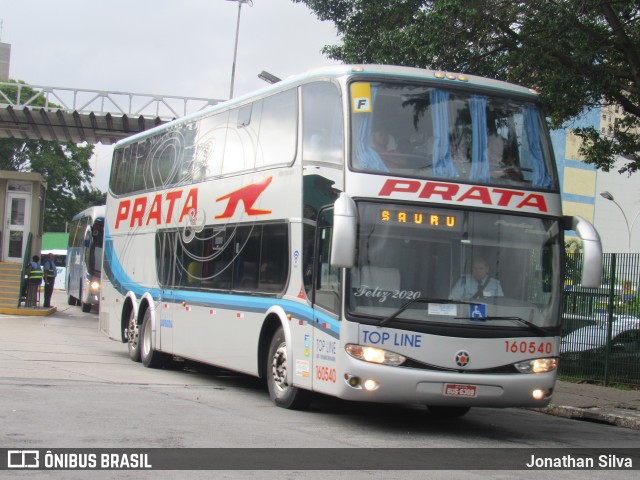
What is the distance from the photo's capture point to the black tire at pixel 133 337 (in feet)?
57.1

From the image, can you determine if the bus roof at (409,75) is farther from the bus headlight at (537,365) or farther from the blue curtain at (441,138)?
the bus headlight at (537,365)

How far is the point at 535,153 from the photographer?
36.0 feet

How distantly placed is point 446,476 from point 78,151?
6643cm

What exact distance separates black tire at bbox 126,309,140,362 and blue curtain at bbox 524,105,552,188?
9099 mm

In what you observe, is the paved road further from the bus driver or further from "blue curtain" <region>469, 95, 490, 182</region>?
"blue curtain" <region>469, 95, 490, 182</region>

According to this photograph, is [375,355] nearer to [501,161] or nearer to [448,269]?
[448,269]

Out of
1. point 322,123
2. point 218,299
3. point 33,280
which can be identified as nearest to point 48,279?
point 33,280

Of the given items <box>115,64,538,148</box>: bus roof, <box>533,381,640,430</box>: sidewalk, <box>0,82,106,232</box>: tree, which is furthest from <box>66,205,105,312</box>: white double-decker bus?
<box>0,82,106,232</box>: tree

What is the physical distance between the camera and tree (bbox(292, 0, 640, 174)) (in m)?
16.1

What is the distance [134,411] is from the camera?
10367 mm

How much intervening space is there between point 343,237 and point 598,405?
22.8ft

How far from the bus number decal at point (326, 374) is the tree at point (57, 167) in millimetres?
61159

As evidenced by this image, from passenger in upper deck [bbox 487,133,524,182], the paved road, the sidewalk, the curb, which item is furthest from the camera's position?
the sidewalk

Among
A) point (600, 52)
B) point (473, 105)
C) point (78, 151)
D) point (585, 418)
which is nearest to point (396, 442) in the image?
point (473, 105)
